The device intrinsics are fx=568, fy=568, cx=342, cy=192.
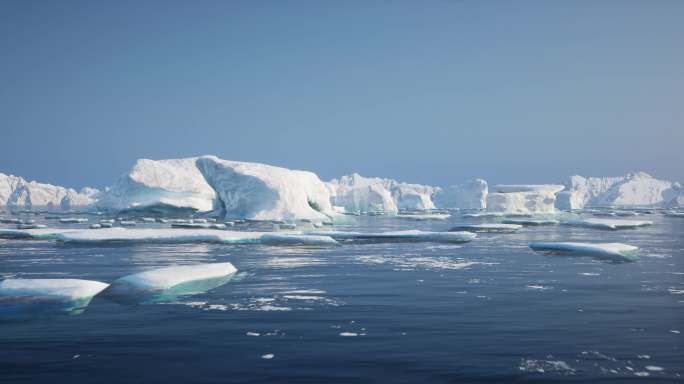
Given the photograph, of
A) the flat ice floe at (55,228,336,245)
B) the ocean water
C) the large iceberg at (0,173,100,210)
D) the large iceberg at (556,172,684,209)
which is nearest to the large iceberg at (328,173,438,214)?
the large iceberg at (556,172,684,209)

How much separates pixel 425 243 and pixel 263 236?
23.3ft

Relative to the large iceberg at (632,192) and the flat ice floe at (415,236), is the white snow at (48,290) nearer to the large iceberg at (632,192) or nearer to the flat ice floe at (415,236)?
the flat ice floe at (415,236)

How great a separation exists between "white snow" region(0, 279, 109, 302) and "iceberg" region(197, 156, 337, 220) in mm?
30991

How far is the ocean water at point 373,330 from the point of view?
19.3 feet

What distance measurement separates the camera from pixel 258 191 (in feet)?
139

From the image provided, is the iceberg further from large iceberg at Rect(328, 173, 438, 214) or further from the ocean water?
large iceberg at Rect(328, 173, 438, 214)

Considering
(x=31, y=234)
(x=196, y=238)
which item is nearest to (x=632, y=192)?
(x=196, y=238)

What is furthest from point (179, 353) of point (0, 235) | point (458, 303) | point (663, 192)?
point (663, 192)

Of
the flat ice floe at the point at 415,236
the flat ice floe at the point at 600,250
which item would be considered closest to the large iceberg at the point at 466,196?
the flat ice floe at the point at 415,236

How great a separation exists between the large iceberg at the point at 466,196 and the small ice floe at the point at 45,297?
3702 inches

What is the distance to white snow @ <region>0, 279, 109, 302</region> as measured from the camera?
9.14m

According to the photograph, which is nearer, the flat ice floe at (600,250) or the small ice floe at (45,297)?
the small ice floe at (45,297)

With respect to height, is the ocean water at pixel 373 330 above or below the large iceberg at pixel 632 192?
below

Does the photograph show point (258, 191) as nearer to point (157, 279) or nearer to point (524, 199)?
point (157, 279)
